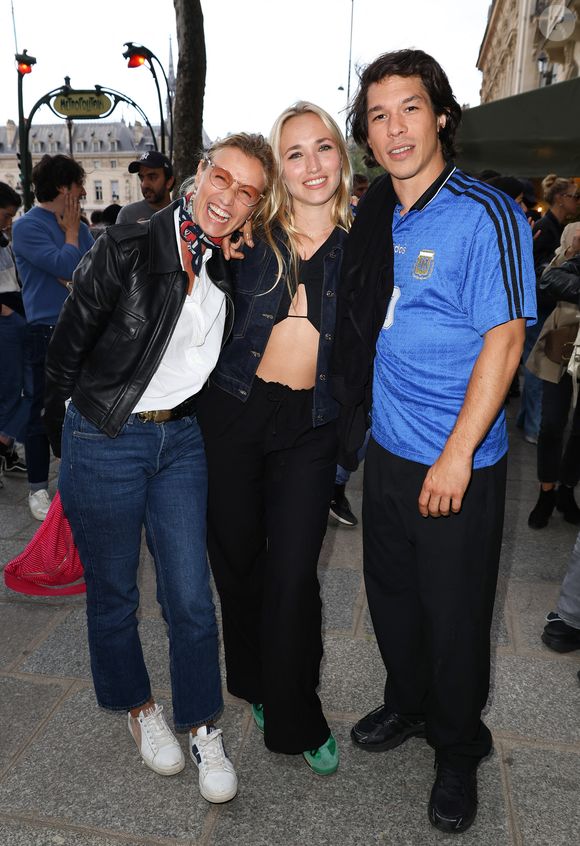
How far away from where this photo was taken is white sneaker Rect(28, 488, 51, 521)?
4.91 meters

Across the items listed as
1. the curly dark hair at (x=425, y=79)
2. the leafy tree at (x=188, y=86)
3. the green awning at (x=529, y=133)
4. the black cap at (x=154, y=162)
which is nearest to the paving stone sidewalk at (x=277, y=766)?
the curly dark hair at (x=425, y=79)

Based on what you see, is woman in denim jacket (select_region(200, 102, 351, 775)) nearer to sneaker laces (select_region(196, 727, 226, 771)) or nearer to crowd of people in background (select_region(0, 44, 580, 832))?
crowd of people in background (select_region(0, 44, 580, 832))

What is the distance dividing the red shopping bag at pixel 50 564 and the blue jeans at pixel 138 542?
0.63 m

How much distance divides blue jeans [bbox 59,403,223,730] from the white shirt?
0.10 m

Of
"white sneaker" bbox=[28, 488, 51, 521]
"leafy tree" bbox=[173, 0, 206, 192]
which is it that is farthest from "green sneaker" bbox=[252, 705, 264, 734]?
"leafy tree" bbox=[173, 0, 206, 192]

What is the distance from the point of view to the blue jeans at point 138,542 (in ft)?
7.22

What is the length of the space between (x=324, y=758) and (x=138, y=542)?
40.0 inches

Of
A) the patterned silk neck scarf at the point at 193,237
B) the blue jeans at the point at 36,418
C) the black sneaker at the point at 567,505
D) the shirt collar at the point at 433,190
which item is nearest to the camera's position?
the shirt collar at the point at 433,190

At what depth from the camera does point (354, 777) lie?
2.47m

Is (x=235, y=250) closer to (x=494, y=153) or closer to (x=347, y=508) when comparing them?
(x=347, y=508)

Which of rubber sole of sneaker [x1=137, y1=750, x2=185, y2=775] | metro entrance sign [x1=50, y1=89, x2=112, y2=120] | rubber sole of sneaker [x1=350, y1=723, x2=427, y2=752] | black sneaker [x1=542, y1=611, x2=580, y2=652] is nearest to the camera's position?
rubber sole of sneaker [x1=137, y1=750, x2=185, y2=775]

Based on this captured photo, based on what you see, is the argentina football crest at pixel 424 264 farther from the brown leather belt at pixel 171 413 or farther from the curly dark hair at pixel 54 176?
the curly dark hair at pixel 54 176

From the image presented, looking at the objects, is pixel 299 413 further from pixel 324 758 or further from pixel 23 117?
pixel 23 117

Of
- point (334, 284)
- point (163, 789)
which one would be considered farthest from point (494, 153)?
point (163, 789)
